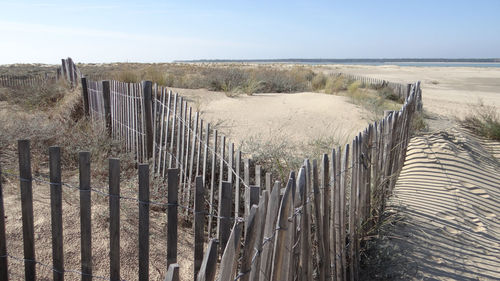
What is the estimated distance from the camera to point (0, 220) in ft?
9.60

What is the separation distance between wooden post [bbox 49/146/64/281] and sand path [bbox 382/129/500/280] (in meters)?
2.60

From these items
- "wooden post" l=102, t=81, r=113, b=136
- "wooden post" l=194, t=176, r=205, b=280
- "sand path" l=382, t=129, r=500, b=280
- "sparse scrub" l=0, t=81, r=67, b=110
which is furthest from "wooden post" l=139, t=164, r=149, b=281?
"sparse scrub" l=0, t=81, r=67, b=110

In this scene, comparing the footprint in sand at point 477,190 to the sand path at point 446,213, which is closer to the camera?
the sand path at point 446,213

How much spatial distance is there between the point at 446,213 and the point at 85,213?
3.98 metres

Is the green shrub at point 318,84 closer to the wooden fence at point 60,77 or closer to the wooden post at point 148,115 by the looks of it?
the wooden fence at point 60,77

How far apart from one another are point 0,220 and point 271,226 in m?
1.85

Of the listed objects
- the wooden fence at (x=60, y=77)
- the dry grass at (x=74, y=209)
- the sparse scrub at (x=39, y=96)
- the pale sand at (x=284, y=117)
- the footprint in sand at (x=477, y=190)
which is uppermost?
the wooden fence at (x=60, y=77)

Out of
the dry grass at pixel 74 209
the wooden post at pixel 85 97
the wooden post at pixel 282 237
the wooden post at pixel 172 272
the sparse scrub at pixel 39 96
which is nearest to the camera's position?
the wooden post at pixel 172 272

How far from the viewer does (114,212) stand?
8.95 feet

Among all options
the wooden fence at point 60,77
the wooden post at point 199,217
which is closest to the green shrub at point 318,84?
the wooden fence at point 60,77

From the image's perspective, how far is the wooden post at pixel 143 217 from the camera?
2.62 meters

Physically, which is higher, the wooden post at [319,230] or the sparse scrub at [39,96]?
the sparse scrub at [39,96]

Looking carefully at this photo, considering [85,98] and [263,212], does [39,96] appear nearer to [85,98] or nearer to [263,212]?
[85,98]

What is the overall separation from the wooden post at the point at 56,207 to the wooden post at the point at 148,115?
3.13 meters
